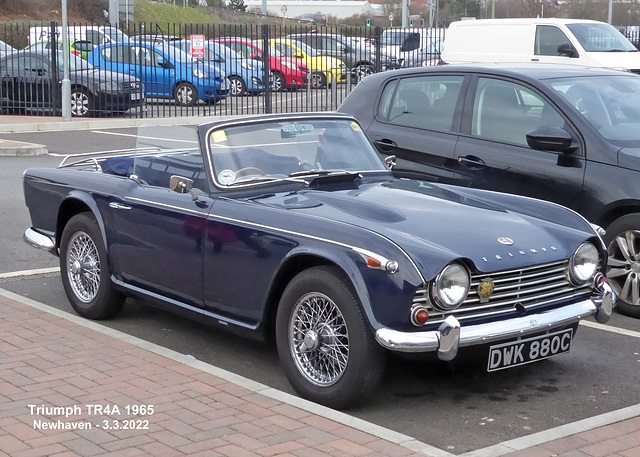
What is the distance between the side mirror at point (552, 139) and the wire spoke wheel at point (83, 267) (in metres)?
3.33

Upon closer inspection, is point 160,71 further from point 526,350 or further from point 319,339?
point 526,350

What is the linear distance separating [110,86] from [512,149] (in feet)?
56.1

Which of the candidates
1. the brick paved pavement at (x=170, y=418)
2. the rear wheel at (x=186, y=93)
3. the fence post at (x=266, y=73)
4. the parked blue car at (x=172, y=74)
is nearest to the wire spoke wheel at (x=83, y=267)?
the brick paved pavement at (x=170, y=418)

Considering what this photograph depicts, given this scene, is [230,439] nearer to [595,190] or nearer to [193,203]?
[193,203]

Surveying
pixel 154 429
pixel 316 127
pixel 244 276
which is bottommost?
pixel 154 429

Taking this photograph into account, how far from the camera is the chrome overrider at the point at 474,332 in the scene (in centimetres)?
477

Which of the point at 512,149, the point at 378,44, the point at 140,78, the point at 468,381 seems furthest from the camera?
the point at 378,44

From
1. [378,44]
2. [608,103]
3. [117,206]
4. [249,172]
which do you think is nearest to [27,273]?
[117,206]

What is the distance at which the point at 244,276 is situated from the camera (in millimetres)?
5594

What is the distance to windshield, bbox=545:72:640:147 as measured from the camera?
7.55 m

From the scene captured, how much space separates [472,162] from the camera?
7938 mm

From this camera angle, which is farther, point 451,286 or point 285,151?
point 285,151

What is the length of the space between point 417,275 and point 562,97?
343 centimetres

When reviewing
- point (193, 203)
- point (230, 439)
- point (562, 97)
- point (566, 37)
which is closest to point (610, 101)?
point (562, 97)
